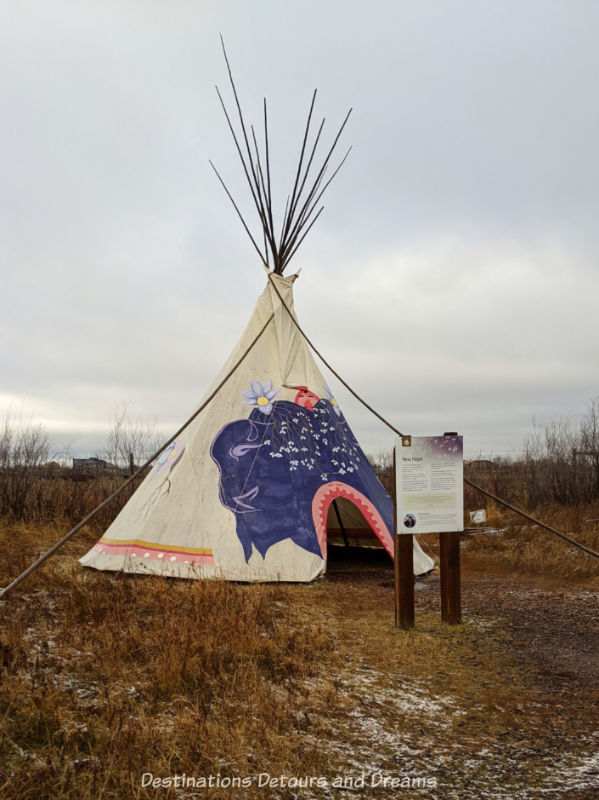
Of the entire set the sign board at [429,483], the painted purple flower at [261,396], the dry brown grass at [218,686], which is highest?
the painted purple flower at [261,396]

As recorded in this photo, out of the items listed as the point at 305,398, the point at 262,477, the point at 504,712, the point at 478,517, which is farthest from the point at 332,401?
the point at 478,517

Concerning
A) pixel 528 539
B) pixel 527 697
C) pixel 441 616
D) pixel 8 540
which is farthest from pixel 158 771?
pixel 528 539

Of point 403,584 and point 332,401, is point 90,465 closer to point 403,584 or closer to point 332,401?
point 332,401

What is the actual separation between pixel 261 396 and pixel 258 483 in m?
1.09

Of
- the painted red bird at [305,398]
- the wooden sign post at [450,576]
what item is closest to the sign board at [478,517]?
the painted red bird at [305,398]

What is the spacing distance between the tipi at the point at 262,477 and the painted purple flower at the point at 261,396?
0.01 m

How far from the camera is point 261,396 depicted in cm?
711

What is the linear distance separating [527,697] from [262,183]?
618 centimetres

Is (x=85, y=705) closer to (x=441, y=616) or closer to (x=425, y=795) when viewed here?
(x=425, y=795)

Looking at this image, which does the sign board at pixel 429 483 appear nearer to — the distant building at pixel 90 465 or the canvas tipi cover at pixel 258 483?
the canvas tipi cover at pixel 258 483

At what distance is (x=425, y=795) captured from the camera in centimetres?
243

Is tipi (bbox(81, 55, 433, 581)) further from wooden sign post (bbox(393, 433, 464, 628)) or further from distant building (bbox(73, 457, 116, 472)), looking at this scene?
distant building (bbox(73, 457, 116, 472))

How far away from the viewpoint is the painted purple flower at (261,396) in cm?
703

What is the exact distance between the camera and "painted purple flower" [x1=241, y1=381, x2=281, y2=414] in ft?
23.1
